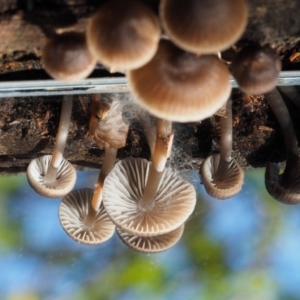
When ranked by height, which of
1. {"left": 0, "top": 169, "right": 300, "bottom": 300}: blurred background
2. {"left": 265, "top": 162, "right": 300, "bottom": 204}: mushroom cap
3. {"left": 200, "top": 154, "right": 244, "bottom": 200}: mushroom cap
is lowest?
{"left": 0, "top": 169, "right": 300, "bottom": 300}: blurred background

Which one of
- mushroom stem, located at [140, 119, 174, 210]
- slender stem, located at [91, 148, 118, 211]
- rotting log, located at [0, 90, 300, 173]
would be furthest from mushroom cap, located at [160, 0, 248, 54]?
slender stem, located at [91, 148, 118, 211]

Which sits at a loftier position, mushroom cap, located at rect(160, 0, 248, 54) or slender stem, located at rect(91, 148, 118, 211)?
mushroom cap, located at rect(160, 0, 248, 54)

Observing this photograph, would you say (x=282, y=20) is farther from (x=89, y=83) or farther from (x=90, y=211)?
(x=90, y=211)

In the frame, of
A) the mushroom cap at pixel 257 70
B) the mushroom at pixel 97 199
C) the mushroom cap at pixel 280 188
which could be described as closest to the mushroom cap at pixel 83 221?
the mushroom at pixel 97 199

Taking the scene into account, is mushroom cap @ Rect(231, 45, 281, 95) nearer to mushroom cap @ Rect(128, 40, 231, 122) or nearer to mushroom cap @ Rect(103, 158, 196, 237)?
mushroom cap @ Rect(128, 40, 231, 122)

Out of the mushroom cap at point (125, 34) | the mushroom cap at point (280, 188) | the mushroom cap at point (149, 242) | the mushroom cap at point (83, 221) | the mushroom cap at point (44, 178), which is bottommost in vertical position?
the mushroom cap at point (83, 221)

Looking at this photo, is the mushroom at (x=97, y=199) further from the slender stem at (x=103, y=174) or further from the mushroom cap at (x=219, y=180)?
the mushroom cap at (x=219, y=180)
